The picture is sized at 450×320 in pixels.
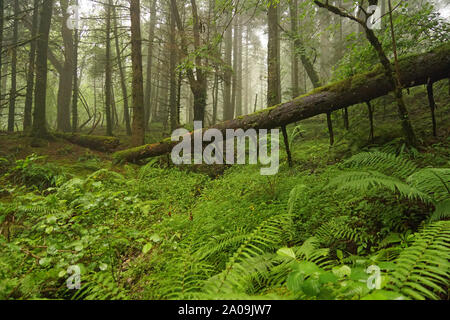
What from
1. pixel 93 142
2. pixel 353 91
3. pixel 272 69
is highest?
pixel 272 69

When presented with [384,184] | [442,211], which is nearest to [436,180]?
[442,211]

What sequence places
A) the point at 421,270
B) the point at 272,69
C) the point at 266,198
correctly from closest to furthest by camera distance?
the point at 421,270, the point at 266,198, the point at 272,69

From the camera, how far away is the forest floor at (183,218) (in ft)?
6.53

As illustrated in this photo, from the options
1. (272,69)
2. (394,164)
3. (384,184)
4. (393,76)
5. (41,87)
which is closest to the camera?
(384,184)

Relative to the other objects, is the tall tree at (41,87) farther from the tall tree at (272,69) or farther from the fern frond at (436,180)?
the fern frond at (436,180)

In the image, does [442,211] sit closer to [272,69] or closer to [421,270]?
[421,270]

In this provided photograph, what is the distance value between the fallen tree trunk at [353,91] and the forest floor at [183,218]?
3.37 ft

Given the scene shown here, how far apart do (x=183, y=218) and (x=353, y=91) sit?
171 inches

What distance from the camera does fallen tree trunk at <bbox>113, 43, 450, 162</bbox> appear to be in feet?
13.4

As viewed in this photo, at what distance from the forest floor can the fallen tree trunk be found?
1027 mm

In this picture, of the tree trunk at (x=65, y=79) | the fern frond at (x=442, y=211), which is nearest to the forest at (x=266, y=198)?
the fern frond at (x=442, y=211)

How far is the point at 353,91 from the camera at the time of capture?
468 centimetres

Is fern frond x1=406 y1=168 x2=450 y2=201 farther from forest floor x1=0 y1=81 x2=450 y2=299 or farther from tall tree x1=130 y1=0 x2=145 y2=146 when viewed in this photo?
tall tree x1=130 y1=0 x2=145 y2=146
